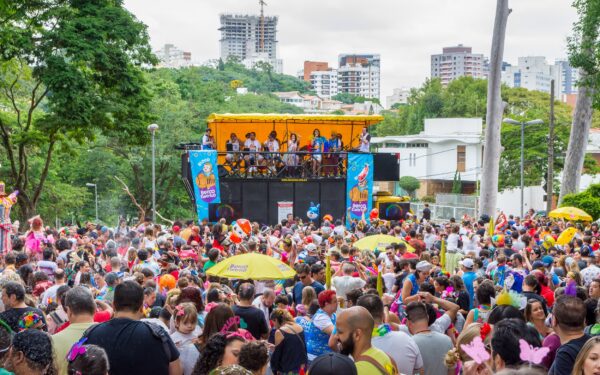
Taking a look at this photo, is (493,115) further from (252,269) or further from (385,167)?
(252,269)

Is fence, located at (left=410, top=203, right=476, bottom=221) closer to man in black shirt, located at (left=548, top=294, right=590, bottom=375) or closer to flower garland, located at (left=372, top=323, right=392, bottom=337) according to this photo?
flower garland, located at (left=372, top=323, right=392, bottom=337)

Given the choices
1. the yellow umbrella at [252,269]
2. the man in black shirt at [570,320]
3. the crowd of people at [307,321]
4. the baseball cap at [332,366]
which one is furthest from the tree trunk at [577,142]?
the baseball cap at [332,366]

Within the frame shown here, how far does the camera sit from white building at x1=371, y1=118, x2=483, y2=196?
3250 inches

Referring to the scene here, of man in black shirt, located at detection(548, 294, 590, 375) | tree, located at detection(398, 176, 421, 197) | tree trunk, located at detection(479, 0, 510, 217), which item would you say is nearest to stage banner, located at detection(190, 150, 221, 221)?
tree trunk, located at detection(479, 0, 510, 217)

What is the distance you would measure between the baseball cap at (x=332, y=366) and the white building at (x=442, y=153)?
7493 cm

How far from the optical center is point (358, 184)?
30406 mm

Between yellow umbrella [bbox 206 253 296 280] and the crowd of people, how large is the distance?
1.08 ft

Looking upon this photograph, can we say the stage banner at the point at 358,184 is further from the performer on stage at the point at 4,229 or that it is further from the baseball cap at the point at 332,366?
the baseball cap at the point at 332,366

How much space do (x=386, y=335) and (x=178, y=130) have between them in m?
45.4

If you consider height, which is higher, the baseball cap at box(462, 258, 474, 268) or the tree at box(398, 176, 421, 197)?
the baseball cap at box(462, 258, 474, 268)

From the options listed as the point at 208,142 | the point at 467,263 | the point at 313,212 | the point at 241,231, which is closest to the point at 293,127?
the point at 208,142

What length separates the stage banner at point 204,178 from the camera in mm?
28766

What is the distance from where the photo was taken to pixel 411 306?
7777mm

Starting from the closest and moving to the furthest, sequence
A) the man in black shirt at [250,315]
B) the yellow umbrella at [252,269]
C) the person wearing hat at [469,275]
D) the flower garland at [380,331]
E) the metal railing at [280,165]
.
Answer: the flower garland at [380,331] → the man in black shirt at [250,315] → the yellow umbrella at [252,269] → the person wearing hat at [469,275] → the metal railing at [280,165]
